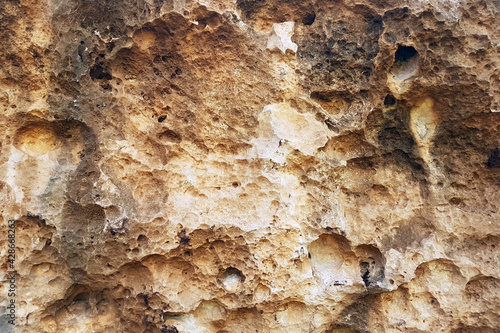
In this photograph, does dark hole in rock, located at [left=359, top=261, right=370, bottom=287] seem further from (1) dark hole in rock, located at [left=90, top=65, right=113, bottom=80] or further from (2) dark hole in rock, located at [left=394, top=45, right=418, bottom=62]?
(1) dark hole in rock, located at [left=90, top=65, right=113, bottom=80]

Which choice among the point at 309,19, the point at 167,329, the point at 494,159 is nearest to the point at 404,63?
the point at 309,19

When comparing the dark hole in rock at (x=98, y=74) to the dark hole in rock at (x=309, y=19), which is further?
the dark hole in rock at (x=309, y=19)

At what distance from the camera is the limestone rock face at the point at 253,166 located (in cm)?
247

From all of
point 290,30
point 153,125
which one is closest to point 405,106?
point 290,30

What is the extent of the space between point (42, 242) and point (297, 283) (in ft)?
5.79

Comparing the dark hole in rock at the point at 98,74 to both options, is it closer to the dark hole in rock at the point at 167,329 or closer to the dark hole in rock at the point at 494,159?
the dark hole in rock at the point at 167,329

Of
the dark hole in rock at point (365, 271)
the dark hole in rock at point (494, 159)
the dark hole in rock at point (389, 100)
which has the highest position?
the dark hole in rock at point (389, 100)

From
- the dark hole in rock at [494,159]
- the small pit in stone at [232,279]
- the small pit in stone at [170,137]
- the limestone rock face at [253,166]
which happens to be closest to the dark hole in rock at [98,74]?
the limestone rock face at [253,166]

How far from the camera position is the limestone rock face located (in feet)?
8.09

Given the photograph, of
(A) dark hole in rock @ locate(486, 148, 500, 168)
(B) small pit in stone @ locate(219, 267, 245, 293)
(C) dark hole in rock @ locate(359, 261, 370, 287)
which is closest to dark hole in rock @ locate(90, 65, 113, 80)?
(B) small pit in stone @ locate(219, 267, 245, 293)

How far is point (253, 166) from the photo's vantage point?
101 inches

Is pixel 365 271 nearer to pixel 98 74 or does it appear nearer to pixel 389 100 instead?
pixel 389 100

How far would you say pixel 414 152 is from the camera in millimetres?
2611

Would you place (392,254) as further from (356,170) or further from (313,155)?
(313,155)
